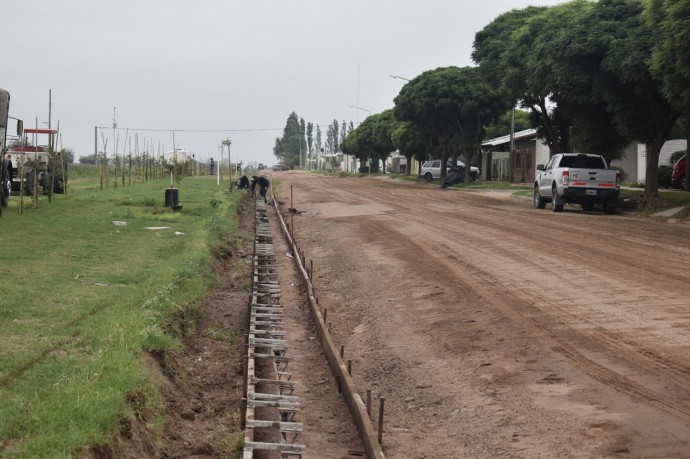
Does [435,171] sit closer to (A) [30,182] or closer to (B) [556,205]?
(B) [556,205]

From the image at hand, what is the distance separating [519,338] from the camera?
396 inches

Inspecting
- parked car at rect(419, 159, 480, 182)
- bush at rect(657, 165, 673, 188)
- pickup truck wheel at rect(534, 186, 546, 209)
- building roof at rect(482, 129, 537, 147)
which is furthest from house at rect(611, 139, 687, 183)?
parked car at rect(419, 159, 480, 182)

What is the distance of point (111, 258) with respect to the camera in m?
16.8

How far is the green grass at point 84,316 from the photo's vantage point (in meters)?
6.55

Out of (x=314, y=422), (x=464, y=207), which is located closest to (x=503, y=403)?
(x=314, y=422)

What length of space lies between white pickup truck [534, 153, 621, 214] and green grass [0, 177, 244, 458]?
1129 centimetres

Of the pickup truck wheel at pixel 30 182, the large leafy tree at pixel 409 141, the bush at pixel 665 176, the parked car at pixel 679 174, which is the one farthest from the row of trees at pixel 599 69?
the large leafy tree at pixel 409 141

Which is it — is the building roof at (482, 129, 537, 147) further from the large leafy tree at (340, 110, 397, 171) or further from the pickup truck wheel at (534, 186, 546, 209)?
the pickup truck wheel at (534, 186, 546, 209)

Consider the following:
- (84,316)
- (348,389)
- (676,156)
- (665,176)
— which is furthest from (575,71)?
(348,389)

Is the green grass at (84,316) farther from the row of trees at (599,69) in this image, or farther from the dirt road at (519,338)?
the row of trees at (599,69)

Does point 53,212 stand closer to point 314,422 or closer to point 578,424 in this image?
point 314,422

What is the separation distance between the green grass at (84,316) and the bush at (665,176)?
24316 mm

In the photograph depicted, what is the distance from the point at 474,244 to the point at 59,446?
13.8 metres

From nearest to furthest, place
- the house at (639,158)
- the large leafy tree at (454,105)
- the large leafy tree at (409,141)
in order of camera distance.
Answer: the house at (639,158) < the large leafy tree at (454,105) < the large leafy tree at (409,141)
